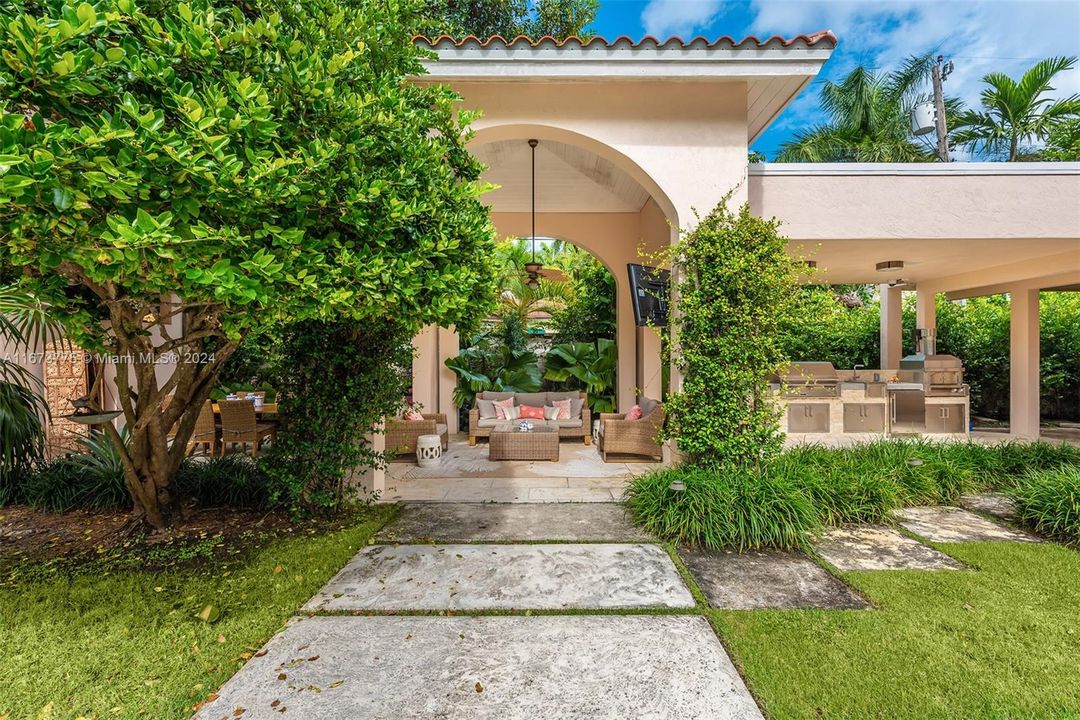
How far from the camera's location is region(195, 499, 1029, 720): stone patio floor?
229 cm

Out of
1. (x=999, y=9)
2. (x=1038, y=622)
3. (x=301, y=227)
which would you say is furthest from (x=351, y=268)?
(x=999, y=9)

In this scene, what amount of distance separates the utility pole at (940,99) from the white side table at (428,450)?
59.2 feet

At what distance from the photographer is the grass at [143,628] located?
233 centimetres

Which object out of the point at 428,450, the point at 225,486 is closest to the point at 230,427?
the point at 225,486

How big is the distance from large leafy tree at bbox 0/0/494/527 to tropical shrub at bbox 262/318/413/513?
3.82 ft

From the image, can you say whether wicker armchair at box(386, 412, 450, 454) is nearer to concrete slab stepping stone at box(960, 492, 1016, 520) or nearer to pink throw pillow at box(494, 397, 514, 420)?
pink throw pillow at box(494, 397, 514, 420)

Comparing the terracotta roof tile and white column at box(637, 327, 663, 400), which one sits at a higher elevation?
the terracotta roof tile

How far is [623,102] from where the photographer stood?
5.27 m

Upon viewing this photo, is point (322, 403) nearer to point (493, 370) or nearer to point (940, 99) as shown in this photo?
point (493, 370)

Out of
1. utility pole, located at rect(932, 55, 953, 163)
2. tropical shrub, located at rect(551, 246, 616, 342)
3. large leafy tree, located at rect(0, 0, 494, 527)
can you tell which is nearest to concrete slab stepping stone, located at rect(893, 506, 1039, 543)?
large leafy tree, located at rect(0, 0, 494, 527)

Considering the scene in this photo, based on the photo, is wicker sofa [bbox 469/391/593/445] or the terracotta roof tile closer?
the terracotta roof tile

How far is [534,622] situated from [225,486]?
159 inches

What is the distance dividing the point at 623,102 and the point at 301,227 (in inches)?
163

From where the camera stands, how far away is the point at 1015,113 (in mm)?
11266
